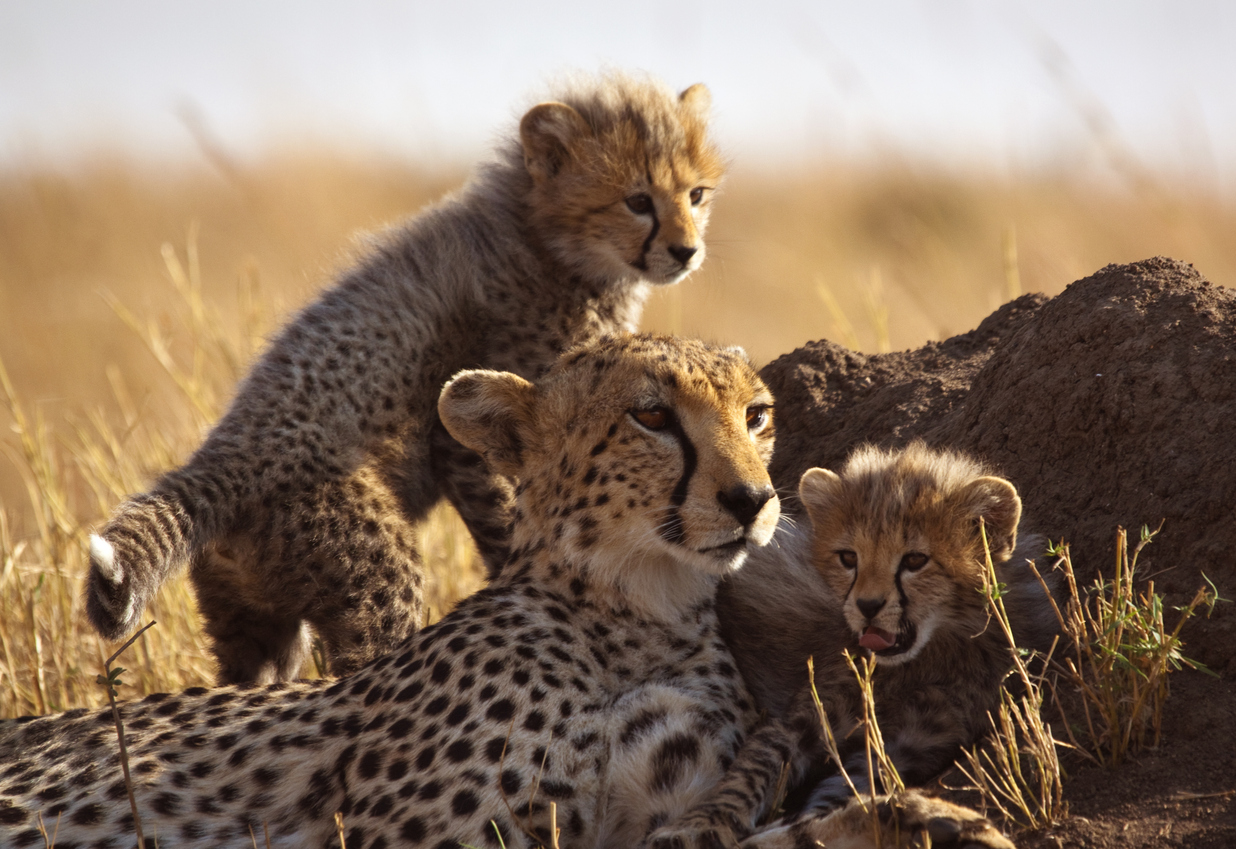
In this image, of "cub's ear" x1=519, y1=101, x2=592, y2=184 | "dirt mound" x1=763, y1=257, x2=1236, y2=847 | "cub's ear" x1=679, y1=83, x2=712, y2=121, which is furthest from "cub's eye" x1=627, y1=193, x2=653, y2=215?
"dirt mound" x1=763, y1=257, x2=1236, y2=847

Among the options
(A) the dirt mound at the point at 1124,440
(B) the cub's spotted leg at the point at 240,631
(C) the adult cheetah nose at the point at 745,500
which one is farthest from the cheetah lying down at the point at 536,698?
(B) the cub's spotted leg at the point at 240,631

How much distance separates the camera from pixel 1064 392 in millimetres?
2582

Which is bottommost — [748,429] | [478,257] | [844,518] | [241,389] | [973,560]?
[973,560]

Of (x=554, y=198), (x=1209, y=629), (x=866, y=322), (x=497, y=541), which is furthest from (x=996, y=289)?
(x=1209, y=629)

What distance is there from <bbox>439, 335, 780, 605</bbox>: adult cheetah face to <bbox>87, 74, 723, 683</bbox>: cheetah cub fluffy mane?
647 millimetres

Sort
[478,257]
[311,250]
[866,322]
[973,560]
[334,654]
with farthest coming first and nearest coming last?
[311,250] → [866,322] → [478,257] → [334,654] → [973,560]

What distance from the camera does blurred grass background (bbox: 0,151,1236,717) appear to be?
12.5 feet

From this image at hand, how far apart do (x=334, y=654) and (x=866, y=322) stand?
6.29m

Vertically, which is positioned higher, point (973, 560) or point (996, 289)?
point (996, 289)

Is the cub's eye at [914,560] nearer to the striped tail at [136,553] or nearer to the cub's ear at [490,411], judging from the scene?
the cub's ear at [490,411]

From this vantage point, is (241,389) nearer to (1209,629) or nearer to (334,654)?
(334,654)

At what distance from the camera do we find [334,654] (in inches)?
117

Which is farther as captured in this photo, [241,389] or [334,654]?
[241,389]

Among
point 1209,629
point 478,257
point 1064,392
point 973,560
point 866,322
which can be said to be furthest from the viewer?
point 866,322
